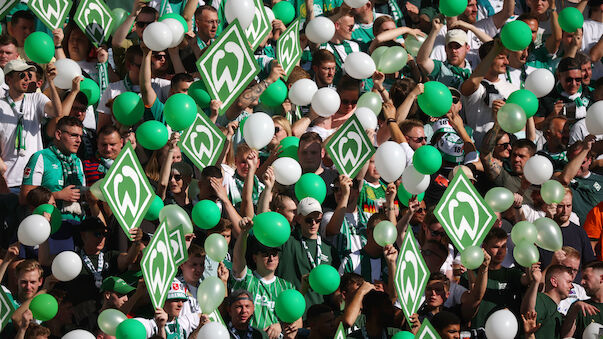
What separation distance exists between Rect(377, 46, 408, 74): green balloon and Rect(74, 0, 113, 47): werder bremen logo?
70.4 inches

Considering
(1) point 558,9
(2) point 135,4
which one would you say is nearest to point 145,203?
(2) point 135,4

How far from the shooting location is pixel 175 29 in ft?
29.8

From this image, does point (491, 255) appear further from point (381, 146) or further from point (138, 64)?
point (138, 64)

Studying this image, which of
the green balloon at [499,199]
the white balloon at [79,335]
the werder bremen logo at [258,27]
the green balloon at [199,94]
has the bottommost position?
the green balloon at [499,199]

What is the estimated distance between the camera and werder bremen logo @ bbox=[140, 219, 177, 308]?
25.0 ft

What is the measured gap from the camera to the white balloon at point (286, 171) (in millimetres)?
8758

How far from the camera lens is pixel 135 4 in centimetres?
952

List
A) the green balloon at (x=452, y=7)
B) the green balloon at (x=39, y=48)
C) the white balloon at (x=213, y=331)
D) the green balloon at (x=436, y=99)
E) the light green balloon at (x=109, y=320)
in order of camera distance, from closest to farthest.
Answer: the white balloon at (x=213, y=331), the light green balloon at (x=109, y=320), the green balloon at (x=39, y=48), the green balloon at (x=436, y=99), the green balloon at (x=452, y=7)

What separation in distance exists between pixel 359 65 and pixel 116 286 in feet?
7.73

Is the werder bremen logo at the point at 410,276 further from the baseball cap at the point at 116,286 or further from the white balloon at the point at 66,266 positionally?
the white balloon at the point at 66,266

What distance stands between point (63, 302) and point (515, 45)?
138 inches

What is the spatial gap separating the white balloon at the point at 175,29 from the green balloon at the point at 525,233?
93.5 inches

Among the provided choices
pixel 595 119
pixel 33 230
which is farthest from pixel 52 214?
pixel 595 119

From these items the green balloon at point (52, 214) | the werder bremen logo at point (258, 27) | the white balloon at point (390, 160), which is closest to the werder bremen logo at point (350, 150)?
the white balloon at point (390, 160)
